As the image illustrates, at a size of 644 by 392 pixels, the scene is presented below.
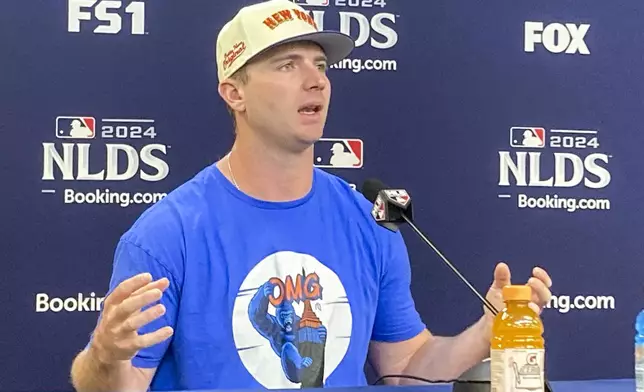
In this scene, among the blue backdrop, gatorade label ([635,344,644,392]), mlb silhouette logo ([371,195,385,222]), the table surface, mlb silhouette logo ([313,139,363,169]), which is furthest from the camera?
mlb silhouette logo ([313,139,363,169])

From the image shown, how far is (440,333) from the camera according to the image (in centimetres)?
257

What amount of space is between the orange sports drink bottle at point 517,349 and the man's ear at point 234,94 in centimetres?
98

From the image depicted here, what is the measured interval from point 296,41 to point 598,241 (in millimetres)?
1227

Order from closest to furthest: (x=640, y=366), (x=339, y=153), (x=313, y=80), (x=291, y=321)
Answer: (x=640, y=366)
(x=291, y=321)
(x=313, y=80)
(x=339, y=153)

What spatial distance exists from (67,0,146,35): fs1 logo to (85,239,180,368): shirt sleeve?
825mm

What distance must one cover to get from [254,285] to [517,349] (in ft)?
2.69

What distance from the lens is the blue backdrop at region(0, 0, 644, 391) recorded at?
234 centimetres

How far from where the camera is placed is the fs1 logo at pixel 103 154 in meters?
2.34

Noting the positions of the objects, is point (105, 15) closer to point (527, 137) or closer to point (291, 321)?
point (291, 321)

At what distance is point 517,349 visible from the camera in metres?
1.06

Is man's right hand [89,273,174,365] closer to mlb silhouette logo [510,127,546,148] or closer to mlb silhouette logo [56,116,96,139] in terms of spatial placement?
mlb silhouette logo [56,116,96,139]

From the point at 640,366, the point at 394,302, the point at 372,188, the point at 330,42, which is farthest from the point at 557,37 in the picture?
the point at 640,366

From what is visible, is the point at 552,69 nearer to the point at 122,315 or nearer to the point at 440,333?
the point at 440,333

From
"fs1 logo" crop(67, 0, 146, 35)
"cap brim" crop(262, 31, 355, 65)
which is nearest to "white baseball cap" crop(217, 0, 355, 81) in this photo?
"cap brim" crop(262, 31, 355, 65)
